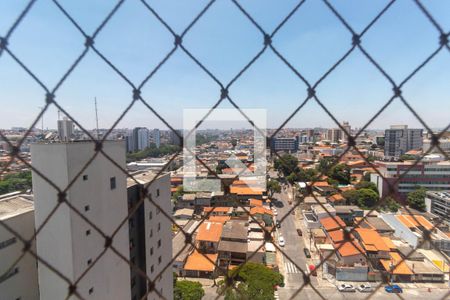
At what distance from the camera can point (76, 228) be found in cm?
245

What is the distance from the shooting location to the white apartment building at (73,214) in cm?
238

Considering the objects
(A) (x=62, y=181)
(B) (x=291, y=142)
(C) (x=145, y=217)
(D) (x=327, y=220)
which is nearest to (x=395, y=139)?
(B) (x=291, y=142)

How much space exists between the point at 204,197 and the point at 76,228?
27.5ft

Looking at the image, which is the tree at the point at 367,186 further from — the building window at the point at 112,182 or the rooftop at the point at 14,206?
the rooftop at the point at 14,206

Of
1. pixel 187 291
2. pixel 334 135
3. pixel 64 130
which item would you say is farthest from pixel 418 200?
pixel 334 135

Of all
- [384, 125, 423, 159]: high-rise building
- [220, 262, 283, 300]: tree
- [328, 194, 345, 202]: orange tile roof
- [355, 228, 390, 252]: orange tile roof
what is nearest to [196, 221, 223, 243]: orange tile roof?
[220, 262, 283, 300]: tree

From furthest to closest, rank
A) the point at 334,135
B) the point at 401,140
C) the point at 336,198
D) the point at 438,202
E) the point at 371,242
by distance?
the point at 334,135, the point at 401,140, the point at 336,198, the point at 438,202, the point at 371,242

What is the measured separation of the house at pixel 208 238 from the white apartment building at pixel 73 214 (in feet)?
13.9

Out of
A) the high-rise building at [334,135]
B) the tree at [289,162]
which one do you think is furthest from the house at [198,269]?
the high-rise building at [334,135]

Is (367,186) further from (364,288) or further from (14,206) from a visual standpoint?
(14,206)

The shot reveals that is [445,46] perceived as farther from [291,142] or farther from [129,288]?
[291,142]

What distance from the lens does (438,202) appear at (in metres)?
9.79

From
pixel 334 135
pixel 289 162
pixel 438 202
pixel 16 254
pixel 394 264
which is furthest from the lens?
pixel 334 135

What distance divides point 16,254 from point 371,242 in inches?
291
